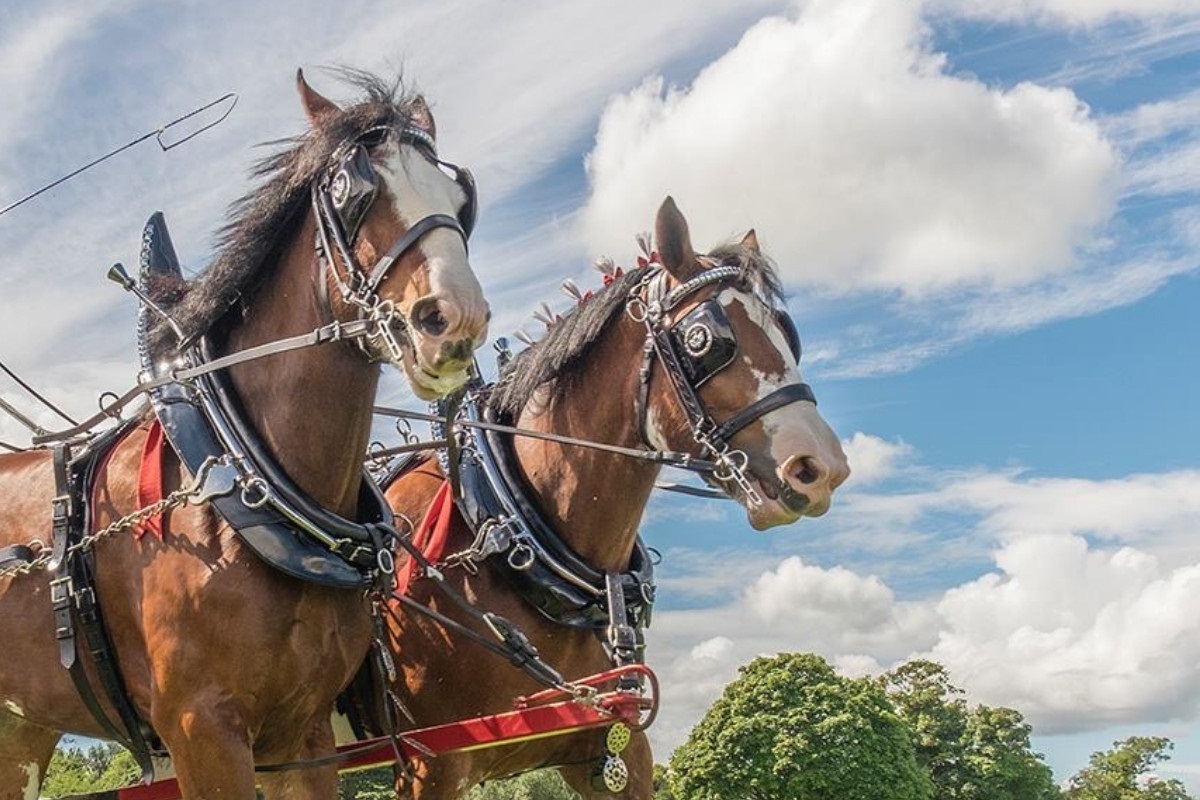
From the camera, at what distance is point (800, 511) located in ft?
18.5

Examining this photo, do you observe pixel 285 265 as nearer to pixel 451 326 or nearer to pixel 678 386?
pixel 451 326

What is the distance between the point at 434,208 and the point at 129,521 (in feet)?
5.70

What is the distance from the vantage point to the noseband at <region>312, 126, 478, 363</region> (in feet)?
15.1

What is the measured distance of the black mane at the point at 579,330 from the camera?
249 inches

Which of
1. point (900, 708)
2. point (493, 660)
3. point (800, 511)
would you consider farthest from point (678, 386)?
point (900, 708)

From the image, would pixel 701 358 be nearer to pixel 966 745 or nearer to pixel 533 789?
pixel 533 789

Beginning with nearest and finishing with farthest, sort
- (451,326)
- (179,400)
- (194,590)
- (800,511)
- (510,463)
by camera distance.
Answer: (451,326) → (194,590) → (179,400) → (800,511) → (510,463)

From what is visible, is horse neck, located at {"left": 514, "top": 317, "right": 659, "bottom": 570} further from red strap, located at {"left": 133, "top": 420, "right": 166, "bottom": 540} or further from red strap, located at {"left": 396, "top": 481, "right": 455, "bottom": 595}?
red strap, located at {"left": 133, "top": 420, "right": 166, "bottom": 540}

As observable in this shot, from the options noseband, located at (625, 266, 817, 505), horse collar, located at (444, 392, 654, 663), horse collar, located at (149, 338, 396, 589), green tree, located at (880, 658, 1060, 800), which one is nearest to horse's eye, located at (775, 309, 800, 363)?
noseband, located at (625, 266, 817, 505)

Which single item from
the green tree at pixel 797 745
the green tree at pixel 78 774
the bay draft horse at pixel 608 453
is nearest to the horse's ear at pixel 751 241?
the bay draft horse at pixel 608 453

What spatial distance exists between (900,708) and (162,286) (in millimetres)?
60360

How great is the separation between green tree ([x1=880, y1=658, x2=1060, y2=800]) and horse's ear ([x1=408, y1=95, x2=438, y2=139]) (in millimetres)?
57584

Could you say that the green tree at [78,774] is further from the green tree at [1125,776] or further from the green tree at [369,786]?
the green tree at [1125,776]

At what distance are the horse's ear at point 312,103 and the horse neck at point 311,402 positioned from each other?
0.48m
